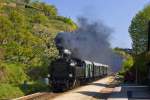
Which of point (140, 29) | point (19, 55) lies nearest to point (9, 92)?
point (19, 55)

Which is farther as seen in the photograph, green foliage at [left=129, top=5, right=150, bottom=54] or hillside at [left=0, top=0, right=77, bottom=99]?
green foliage at [left=129, top=5, right=150, bottom=54]

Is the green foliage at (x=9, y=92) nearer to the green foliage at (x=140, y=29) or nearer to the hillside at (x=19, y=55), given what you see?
the hillside at (x=19, y=55)

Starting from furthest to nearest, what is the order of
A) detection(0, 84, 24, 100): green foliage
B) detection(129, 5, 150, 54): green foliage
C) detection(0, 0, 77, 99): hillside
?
detection(129, 5, 150, 54): green foliage
detection(0, 0, 77, 99): hillside
detection(0, 84, 24, 100): green foliage

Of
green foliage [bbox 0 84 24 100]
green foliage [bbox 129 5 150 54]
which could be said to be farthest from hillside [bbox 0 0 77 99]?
green foliage [bbox 129 5 150 54]

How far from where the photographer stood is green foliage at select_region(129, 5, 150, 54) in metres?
85.0

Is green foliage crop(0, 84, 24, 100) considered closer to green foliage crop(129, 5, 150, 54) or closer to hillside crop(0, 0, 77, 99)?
hillside crop(0, 0, 77, 99)

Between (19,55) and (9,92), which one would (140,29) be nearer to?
(19,55)

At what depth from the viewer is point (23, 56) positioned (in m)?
58.1

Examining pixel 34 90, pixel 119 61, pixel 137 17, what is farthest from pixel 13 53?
pixel 119 61

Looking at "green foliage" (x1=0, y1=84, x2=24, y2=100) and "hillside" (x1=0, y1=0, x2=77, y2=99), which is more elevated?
"hillside" (x1=0, y1=0, x2=77, y2=99)

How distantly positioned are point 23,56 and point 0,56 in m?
6.31

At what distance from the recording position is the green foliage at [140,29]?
85.0 m

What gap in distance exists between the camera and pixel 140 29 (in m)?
86.1

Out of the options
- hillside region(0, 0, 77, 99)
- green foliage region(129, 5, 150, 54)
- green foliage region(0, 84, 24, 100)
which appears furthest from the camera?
green foliage region(129, 5, 150, 54)
